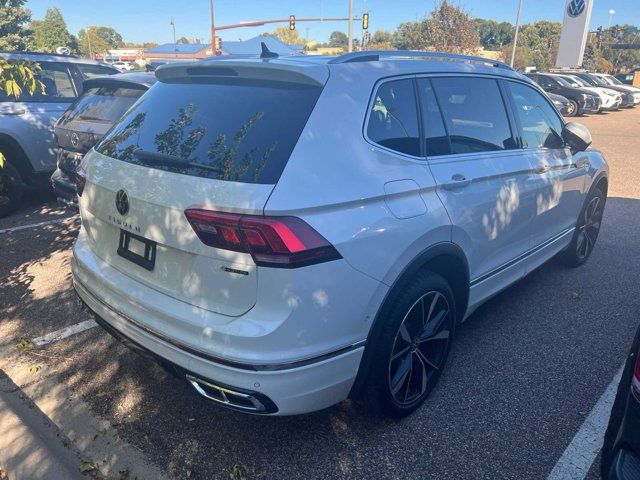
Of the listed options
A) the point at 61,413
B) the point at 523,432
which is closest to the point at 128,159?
the point at 61,413

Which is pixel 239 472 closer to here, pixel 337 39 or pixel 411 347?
pixel 411 347

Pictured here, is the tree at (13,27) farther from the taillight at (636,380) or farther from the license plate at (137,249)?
the taillight at (636,380)

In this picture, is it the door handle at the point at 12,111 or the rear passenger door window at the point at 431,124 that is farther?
the door handle at the point at 12,111

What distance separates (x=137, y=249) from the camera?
7.94 ft

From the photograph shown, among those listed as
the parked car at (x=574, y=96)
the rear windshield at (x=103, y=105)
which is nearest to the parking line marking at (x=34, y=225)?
the rear windshield at (x=103, y=105)

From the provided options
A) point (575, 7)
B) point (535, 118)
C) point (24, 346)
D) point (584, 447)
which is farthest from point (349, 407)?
point (575, 7)

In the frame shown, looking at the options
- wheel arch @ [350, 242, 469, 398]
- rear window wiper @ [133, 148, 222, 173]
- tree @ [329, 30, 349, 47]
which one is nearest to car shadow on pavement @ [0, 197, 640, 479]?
wheel arch @ [350, 242, 469, 398]

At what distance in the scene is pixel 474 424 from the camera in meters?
2.79

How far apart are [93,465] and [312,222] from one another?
1624mm

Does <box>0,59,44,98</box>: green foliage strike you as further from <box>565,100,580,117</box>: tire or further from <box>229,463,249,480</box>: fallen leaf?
<box>565,100,580,117</box>: tire

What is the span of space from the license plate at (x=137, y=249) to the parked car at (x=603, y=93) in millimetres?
25341

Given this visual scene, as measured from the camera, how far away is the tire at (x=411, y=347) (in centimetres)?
247

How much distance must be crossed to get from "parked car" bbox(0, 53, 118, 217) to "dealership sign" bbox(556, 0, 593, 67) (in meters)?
41.7

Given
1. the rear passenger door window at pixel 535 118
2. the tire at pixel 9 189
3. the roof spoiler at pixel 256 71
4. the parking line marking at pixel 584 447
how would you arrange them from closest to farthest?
the roof spoiler at pixel 256 71 < the parking line marking at pixel 584 447 < the rear passenger door window at pixel 535 118 < the tire at pixel 9 189
